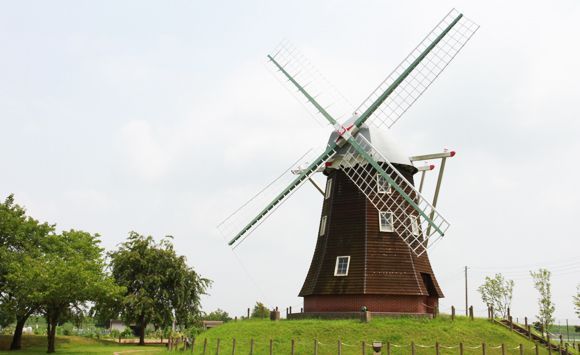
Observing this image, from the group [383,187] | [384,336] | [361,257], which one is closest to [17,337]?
[361,257]

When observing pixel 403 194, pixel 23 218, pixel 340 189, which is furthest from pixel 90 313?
pixel 403 194

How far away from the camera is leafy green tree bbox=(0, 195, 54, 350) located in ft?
104

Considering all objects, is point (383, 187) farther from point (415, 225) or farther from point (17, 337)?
point (17, 337)

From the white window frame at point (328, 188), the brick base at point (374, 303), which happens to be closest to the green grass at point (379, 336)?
the brick base at point (374, 303)

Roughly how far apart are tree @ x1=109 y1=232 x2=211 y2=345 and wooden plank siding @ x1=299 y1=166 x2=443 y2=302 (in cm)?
1842

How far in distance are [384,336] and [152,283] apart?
25.1m

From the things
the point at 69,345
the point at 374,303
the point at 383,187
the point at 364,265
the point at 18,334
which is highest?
the point at 383,187

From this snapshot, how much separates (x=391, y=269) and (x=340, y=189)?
4.74m

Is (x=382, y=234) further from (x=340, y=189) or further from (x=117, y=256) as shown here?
(x=117, y=256)

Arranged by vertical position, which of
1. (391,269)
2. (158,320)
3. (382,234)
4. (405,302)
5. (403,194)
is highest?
(403,194)

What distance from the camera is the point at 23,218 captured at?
35438mm

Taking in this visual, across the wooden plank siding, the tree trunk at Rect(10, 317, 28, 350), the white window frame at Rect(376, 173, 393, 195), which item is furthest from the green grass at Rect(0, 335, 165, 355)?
the white window frame at Rect(376, 173, 393, 195)

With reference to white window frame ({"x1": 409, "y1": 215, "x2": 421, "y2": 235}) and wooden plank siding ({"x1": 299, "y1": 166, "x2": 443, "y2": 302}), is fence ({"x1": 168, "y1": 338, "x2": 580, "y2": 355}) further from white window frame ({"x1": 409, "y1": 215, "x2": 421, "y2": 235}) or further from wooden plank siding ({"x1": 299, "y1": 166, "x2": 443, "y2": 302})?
white window frame ({"x1": 409, "y1": 215, "x2": 421, "y2": 235})

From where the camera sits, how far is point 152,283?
40.8m
